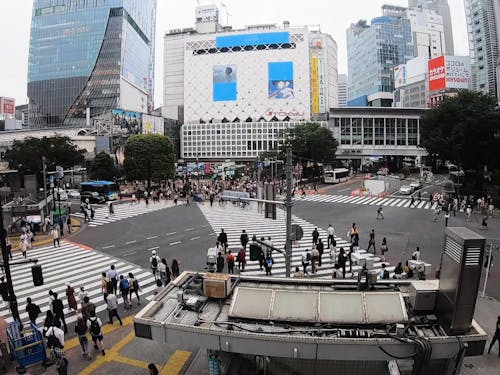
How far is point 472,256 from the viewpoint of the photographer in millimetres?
6945

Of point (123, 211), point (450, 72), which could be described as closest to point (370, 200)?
point (123, 211)

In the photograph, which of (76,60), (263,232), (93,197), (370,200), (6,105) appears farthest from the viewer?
(76,60)

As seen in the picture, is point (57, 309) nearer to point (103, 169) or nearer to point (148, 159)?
point (148, 159)

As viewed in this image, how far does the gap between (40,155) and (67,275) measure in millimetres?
36409

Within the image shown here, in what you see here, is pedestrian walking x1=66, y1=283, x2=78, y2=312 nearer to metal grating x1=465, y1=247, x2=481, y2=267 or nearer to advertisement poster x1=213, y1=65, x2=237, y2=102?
→ metal grating x1=465, y1=247, x2=481, y2=267

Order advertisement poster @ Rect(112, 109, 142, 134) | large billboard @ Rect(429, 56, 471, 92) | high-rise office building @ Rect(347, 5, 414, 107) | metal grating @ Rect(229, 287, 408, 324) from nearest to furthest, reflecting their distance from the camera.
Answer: metal grating @ Rect(229, 287, 408, 324) < advertisement poster @ Rect(112, 109, 142, 134) < large billboard @ Rect(429, 56, 471, 92) < high-rise office building @ Rect(347, 5, 414, 107)

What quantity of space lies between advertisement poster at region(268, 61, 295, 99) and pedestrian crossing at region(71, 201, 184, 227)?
236ft

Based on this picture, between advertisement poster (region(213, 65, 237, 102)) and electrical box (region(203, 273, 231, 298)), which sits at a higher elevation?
advertisement poster (region(213, 65, 237, 102))

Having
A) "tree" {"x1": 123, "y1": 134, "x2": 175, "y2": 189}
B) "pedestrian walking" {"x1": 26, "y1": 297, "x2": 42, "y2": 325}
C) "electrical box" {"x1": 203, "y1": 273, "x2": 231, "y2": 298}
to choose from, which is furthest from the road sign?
"tree" {"x1": 123, "y1": 134, "x2": 175, "y2": 189}

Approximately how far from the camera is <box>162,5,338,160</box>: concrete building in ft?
355

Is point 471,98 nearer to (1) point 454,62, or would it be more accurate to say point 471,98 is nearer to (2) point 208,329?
(2) point 208,329

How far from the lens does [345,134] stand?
8606cm

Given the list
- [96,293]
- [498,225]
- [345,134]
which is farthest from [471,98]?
[96,293]

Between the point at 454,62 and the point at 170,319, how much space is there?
11754 centimetres
